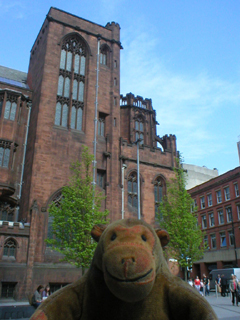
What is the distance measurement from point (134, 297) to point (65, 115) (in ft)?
77.2

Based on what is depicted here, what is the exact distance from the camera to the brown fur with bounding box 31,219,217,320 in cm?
235

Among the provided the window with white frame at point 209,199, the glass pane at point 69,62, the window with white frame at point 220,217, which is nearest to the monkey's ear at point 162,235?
the glass pane at point 69,62

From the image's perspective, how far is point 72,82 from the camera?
85.6 ft

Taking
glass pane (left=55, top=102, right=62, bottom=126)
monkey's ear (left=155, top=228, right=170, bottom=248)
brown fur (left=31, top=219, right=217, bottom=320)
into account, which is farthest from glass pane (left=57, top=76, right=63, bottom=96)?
brown fur (left=31, top=219, right=217, bottom=320)

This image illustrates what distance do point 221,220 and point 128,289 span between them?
3883 cm

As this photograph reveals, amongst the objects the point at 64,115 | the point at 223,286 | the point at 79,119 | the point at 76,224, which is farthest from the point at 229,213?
the point at 76,224

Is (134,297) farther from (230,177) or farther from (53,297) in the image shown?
(230,177)

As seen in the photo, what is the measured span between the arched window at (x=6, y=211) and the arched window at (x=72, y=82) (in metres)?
7.54

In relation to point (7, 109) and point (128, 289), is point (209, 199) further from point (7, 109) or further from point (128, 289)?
point (128, 289)

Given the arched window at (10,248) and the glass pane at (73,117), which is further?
the glass pane at (73,117)

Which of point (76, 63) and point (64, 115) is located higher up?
point (76, 63)

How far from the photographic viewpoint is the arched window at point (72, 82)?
25.0 meters

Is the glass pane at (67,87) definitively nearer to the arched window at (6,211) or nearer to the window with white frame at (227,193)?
the arched window at (6,211)

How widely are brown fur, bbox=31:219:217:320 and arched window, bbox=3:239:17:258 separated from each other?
1723 cm
